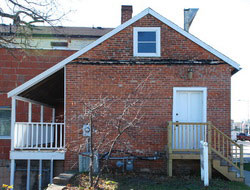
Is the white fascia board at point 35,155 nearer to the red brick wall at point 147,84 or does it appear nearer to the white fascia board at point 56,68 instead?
the red brick wall at point 147,84

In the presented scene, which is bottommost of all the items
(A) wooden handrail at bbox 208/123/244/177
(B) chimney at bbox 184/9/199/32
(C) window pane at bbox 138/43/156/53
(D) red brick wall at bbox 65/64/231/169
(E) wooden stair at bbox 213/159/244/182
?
(E) wooden stair at bbox 213/159/244/182

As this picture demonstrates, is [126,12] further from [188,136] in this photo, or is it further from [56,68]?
[188,136]

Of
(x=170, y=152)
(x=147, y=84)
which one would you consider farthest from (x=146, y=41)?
(x=170, y=152)

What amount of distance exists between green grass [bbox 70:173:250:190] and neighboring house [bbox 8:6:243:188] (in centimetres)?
108

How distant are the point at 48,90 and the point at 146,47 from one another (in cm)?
426

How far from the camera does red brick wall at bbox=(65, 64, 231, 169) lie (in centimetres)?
1045

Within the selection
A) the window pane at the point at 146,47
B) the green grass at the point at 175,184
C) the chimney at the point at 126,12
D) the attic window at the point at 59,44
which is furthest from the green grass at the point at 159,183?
the attic window at the point at 59,44

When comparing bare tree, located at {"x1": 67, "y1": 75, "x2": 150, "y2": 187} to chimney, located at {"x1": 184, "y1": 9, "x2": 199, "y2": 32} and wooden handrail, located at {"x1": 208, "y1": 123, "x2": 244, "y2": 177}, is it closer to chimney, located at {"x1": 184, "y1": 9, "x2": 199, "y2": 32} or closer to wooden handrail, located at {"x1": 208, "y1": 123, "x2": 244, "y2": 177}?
wooden handrail, located at {"x1": 208, "y1": 123, "x2": 244, "y2": 177}

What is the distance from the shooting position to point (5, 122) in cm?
1423

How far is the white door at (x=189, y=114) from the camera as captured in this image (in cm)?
1026

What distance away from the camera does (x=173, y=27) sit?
1062cm

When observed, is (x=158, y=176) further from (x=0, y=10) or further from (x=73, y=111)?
(x=0, y=10)

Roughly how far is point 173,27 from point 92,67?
317 centimetres

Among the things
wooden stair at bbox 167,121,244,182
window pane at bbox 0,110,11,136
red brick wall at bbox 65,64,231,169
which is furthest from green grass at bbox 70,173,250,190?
window pane at bbox 0,110,11,136
